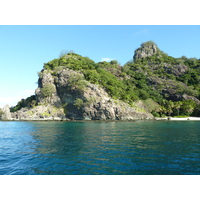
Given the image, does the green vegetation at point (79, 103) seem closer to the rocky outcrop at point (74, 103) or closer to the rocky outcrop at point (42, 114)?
the rocky outcrop at point (74, 103)

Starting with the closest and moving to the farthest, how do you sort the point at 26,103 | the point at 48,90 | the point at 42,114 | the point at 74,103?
the point at 42,114 < the point at 74,103 < the point at 48,90 < the point at 26,103

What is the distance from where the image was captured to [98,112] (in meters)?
102

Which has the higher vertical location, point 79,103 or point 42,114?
point 79,103

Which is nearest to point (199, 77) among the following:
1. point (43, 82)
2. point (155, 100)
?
point (155, 100)

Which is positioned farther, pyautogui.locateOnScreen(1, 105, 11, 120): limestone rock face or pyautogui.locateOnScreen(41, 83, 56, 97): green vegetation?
pyautogui.locateOnScreen(41, 83, 56, 97): green vegetation

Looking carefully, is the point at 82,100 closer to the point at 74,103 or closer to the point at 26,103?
the point at 74,103

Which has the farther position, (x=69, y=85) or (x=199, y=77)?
(x=199, y=77)

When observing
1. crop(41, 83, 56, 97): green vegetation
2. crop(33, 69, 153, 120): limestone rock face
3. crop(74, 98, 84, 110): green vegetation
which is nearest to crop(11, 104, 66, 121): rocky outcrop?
crop(33, 69, 153, 120): limestone rock face

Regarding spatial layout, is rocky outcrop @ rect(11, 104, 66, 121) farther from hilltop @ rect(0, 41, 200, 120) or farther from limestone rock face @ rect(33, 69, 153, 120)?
limestone rock face @ rect(33, 69, 153, 120)

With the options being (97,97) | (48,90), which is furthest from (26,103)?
(97,97)

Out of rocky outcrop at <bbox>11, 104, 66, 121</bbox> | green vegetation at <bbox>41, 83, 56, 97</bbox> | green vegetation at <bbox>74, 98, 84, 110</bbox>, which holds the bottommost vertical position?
rocky outcrop at <bbox>11, 104, 66, 121</bbox>

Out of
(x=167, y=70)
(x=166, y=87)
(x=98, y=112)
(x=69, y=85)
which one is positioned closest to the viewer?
(x=98, y=112)
